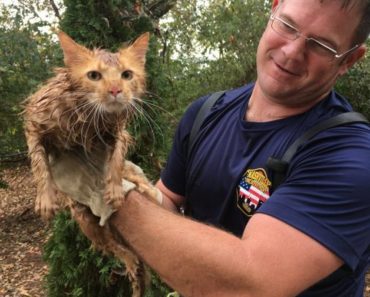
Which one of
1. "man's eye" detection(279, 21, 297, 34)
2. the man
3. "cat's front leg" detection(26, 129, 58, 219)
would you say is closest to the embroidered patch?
the man

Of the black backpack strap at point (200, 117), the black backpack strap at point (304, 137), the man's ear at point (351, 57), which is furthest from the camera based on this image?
the black backpack strap at point (200, 117)

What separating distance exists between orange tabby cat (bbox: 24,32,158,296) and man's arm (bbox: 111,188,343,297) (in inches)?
13.9

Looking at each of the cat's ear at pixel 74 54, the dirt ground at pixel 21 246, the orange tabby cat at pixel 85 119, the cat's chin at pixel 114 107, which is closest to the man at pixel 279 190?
the orange tabby cat at pixel 85 119

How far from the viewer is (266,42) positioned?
82.9 inches

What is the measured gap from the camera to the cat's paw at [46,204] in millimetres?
1964

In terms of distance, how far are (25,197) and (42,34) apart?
5243mm

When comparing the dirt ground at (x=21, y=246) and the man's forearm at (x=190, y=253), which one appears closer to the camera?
the man's forearm at (x=190, y=253)

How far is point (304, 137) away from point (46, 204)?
1.13 metres

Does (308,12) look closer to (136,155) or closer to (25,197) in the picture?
(136,155)

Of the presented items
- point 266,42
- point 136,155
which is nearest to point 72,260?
point 136,155

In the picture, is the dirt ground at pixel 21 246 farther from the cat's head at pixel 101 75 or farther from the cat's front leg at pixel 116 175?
the cat's head at pixel 101 75

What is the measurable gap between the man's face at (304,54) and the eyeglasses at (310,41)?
12 mm

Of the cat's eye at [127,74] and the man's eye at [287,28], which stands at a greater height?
the man's eye at [287,28]

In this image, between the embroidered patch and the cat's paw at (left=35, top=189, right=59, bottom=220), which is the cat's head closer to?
the cat's paw at (left=35, top=189, right=59, bottom=220)
